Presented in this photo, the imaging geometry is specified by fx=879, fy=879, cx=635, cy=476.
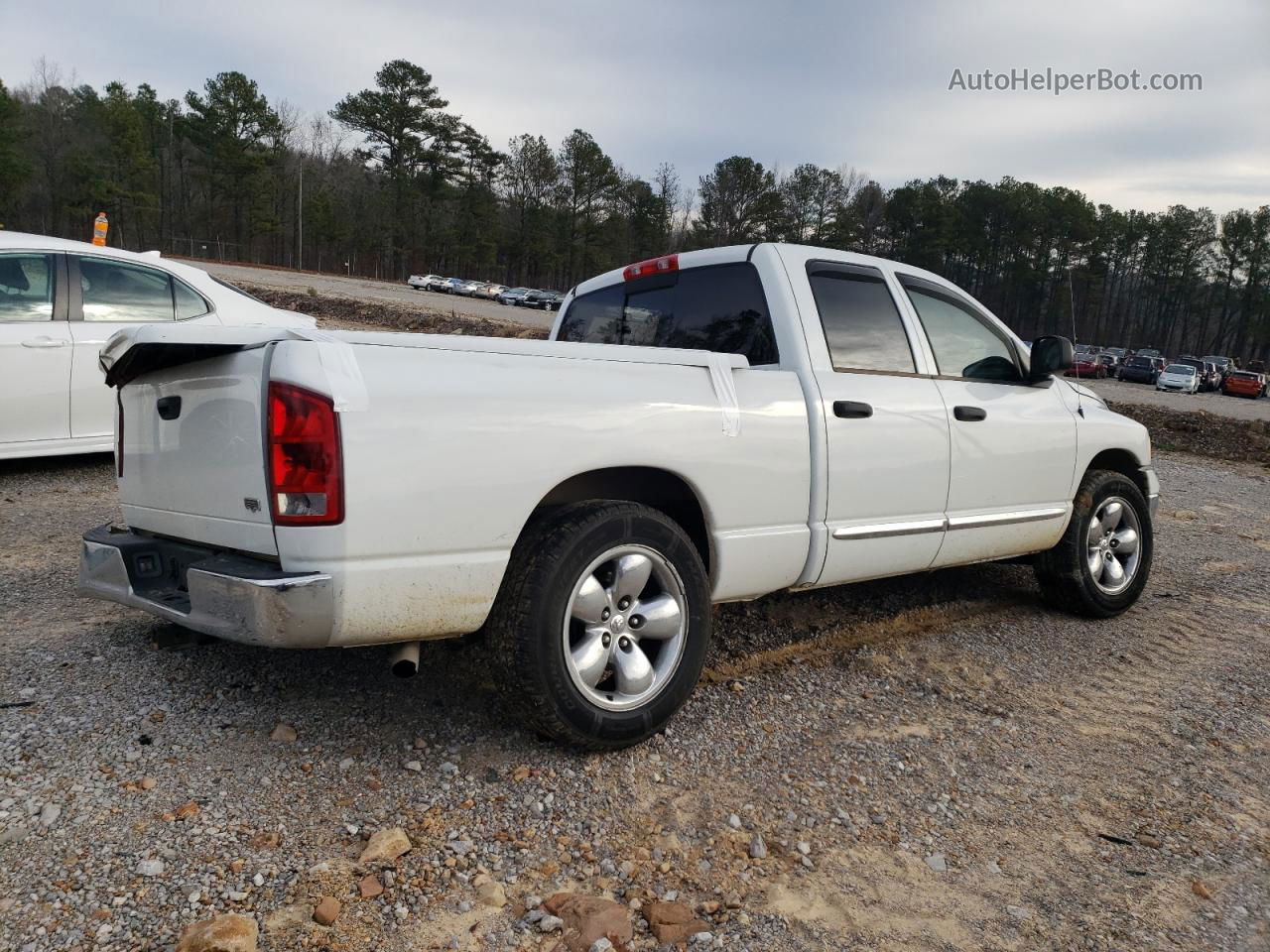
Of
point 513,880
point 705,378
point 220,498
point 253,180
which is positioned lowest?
point 513,880

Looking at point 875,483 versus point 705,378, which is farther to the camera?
point 875,483

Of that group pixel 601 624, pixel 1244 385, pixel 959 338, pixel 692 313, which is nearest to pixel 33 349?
pixel 692 313

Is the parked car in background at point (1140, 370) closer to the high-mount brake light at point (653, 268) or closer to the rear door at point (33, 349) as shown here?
the high-mount brake light at point (653, 268)

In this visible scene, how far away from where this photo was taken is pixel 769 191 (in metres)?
76.1

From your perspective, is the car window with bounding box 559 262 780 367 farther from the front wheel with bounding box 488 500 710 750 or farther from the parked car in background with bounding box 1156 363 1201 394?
the parked car in background with bounding box 1156 363 1201 394

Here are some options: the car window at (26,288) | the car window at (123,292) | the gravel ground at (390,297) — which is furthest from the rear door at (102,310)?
the gravel ground at (390,297)

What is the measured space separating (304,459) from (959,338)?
3342 millimetres

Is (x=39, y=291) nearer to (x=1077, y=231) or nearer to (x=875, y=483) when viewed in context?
(x=875, y=483)

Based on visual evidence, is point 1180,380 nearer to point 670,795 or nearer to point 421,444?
point 670,795

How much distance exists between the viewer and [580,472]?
2975mm

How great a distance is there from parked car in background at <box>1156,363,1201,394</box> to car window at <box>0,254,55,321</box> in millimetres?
47614

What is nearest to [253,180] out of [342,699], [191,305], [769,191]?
[769,191]

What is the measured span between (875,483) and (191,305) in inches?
219

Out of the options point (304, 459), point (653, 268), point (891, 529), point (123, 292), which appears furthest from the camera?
point (123, 292)
